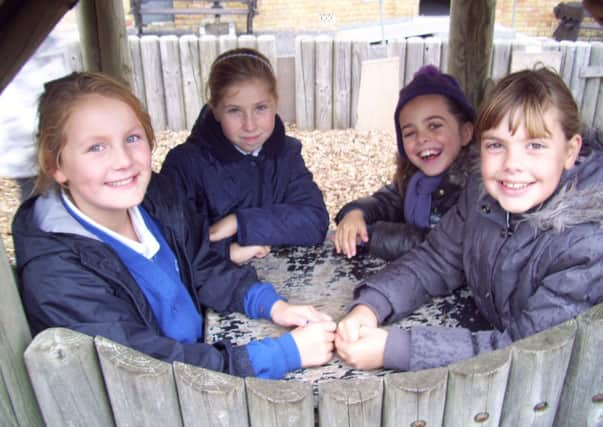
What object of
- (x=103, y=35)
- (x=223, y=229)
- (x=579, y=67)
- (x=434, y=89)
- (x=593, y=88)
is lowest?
(x=593, y=88)

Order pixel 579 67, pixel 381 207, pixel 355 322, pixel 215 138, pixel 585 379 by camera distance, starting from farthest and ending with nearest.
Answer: pixel 579 67, pixel 381 207, pixel 215 138, pixel 355 322, pixel 585 379

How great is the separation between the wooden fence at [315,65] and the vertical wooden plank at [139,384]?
16.3 feet

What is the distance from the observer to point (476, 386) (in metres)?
1.16

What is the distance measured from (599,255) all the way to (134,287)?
3.52ft

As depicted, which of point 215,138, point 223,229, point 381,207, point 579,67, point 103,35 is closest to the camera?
point 223,229

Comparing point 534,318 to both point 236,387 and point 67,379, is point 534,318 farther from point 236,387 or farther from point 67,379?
point 67,379

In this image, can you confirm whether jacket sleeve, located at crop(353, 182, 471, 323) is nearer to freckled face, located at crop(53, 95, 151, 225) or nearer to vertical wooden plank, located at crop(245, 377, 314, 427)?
vertical wooden plank, located at crop(245, 377, 314, 427)

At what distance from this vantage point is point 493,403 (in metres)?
1.21

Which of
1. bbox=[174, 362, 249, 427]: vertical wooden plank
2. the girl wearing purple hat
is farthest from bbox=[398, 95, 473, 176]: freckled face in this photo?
bbox=[174, 362, 249, 427]: vertical wooden plank

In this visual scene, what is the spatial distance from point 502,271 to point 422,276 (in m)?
0.27

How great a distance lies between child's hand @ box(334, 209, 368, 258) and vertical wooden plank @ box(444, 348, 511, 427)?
88 cm

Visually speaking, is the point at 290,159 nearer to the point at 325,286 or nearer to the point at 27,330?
the point at 325,286

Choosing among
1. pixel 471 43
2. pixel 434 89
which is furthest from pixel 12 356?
pixel 471 43

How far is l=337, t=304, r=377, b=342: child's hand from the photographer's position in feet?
4.84
